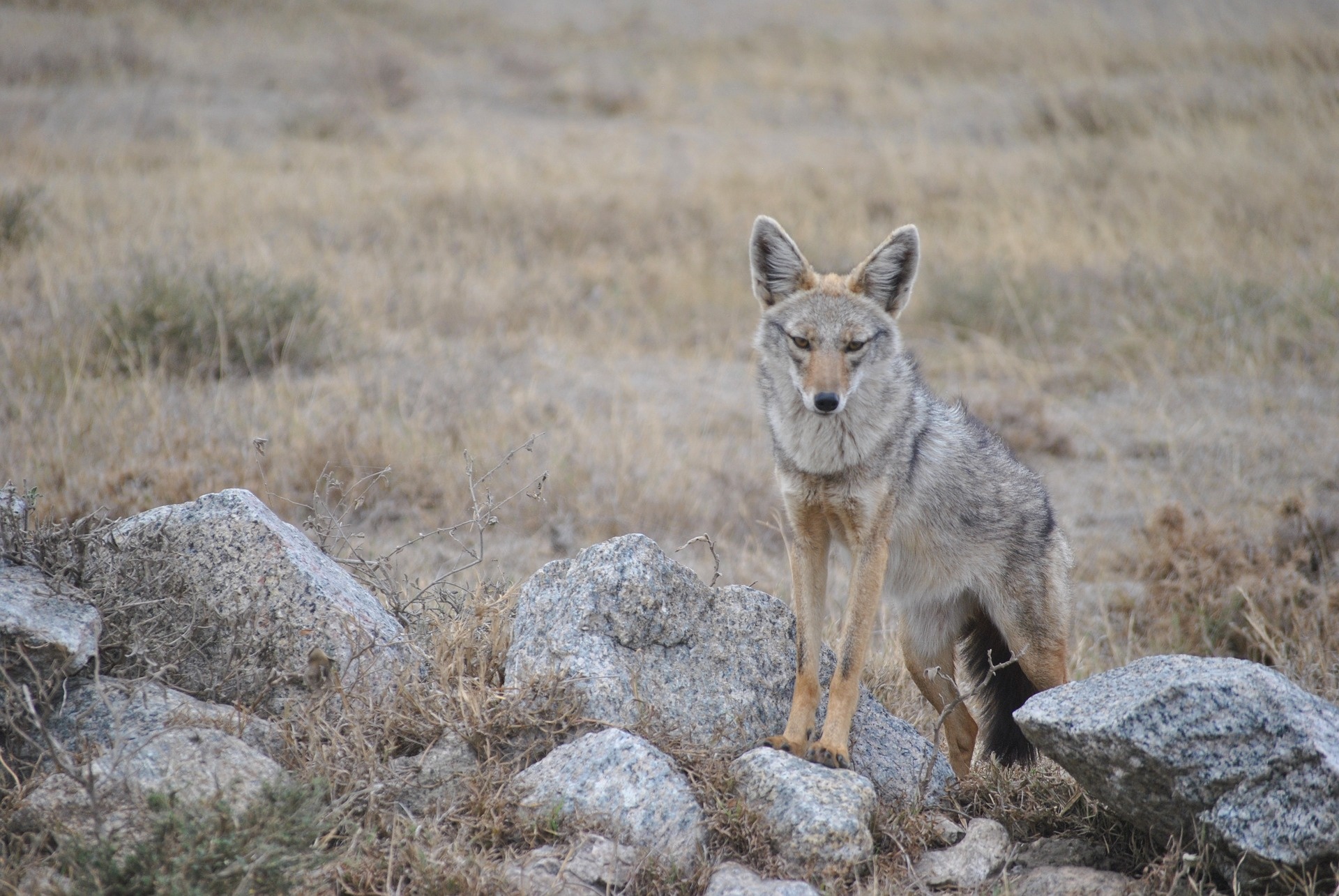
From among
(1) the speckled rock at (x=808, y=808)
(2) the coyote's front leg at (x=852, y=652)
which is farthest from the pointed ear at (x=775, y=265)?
(1) the speckled rock at (x=808, y=808)

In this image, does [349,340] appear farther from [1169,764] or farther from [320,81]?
[320,81]

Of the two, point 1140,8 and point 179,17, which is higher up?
point 1140,8

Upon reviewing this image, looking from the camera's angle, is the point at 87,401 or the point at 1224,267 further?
the point at 1224,267

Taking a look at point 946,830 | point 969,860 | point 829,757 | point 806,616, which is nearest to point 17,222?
point 806,616

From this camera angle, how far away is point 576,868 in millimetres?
2998

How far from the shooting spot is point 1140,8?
2378 centimetres

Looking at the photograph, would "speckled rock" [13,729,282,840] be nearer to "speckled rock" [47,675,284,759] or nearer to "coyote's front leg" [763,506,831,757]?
"speckled rock" [47,675,284,759]

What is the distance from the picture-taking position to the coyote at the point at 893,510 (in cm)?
373

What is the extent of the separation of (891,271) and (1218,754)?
6.86 ft

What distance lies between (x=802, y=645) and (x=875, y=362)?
111cm

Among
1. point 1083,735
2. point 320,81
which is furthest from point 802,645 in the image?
point 320,81

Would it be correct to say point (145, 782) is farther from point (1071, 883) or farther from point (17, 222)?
point (17, 222)

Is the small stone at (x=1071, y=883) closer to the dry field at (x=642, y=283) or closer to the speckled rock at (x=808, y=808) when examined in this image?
the speckled rock at (x=808, y=808)

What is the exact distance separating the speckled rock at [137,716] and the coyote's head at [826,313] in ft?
7.04
